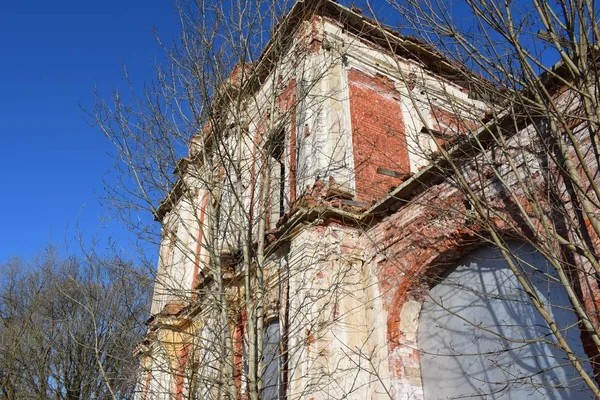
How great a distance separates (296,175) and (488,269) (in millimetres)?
3484

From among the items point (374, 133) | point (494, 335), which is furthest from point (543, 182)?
point (374, 133)

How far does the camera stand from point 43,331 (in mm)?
11664

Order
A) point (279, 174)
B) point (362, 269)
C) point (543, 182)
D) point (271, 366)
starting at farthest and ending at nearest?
1. point (279, 174)
2. point (271, 366)
3. point (362, 269)
4. point (543, 182)

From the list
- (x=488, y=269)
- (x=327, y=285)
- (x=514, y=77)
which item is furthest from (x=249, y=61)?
(x=488, y=269)

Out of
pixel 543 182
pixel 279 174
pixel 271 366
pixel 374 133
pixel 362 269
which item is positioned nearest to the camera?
pixel 543 182

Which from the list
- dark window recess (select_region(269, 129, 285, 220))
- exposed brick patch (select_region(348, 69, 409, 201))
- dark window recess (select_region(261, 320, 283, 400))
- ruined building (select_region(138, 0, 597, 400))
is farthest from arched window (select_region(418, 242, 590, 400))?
dark window recess (select_region(269, 129, 285, 220))

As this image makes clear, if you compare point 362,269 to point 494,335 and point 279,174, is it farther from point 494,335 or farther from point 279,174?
point 279,174

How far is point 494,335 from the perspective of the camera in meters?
5.64

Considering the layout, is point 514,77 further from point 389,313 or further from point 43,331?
point 43,331

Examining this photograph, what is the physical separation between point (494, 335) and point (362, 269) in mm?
2201

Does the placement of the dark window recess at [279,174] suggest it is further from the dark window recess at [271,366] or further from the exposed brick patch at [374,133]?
the dark window recess at [271,366]

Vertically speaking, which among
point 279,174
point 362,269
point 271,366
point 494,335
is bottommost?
point 494,335

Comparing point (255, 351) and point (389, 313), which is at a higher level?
point (389, 313)

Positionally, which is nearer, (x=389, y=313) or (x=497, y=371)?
(x=497, y=371)
